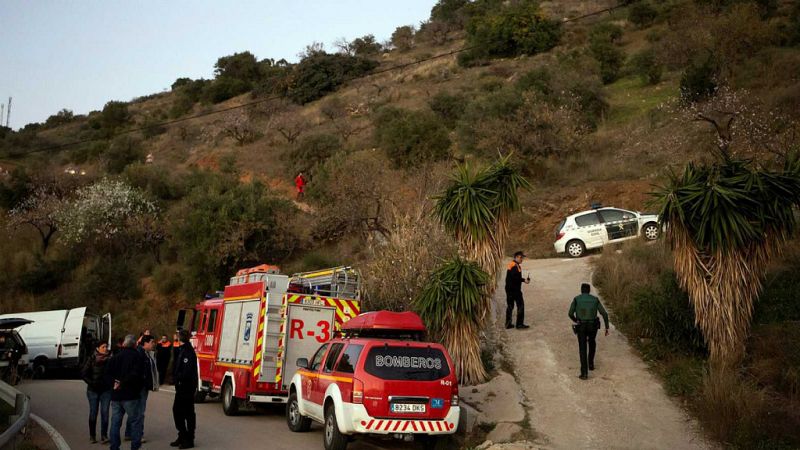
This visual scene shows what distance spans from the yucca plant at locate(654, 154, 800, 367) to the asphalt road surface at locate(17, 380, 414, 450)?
5.77 m

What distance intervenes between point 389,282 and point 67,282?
91.6 feet

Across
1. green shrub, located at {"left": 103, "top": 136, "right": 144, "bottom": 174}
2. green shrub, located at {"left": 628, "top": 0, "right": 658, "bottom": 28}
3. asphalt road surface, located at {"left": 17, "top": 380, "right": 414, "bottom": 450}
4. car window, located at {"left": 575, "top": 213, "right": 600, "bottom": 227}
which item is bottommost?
asphalt road surface, located at {"left": 17, "top": 380, "right": 414, "bottom": 450}

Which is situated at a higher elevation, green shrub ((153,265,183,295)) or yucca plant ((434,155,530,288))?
yucca plant ((434,155,530,288))

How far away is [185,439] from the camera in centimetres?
1093

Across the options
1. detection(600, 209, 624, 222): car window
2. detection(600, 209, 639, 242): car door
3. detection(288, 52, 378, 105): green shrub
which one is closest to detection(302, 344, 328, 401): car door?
detection(600, 209, 639, 242): car door

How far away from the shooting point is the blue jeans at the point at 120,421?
1037cm

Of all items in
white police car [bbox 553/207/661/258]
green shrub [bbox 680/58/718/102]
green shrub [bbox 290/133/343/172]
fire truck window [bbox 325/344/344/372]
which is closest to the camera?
fire truck window [bbox 325/344/344/372]

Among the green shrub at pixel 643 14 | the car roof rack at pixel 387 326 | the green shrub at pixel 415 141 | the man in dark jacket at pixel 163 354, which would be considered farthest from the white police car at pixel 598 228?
the green shrub at pixel 643 14

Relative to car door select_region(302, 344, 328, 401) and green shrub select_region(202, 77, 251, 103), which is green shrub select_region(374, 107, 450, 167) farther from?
green shrub select_region(202, 77, 251, 103)

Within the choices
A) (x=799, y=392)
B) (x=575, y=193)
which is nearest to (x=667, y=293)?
(x=799, y=392)

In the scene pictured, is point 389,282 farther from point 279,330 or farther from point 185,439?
point 185,439

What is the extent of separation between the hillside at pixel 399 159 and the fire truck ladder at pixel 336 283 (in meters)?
0.76

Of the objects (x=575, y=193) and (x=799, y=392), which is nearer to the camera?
(x=799, y=392)

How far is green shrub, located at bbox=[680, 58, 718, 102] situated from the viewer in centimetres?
3434
